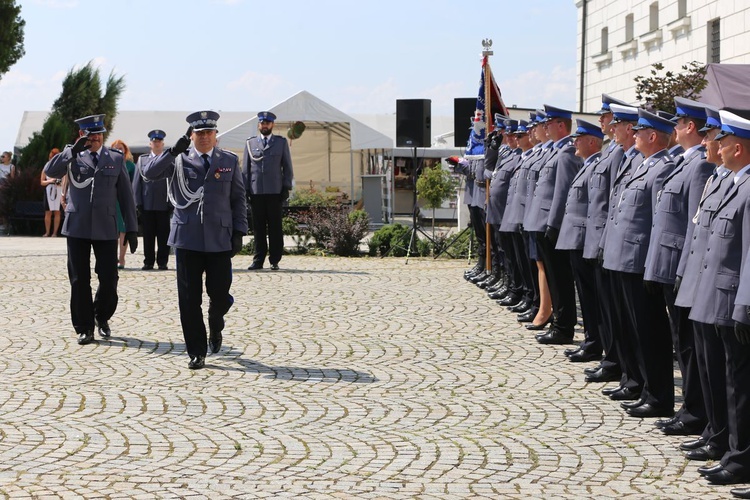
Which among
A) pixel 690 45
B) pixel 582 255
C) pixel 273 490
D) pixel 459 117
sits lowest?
pixel 273 490

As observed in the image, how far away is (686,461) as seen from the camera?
6.64 m

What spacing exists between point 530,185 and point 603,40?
24.4 metres

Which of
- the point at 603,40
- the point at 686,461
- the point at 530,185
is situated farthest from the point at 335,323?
the point at 603,40

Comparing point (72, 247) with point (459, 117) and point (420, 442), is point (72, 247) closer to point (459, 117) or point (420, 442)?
point (420, 442)

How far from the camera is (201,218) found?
32.1 ft

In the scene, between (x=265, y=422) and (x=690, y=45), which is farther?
(x=690, y=45)

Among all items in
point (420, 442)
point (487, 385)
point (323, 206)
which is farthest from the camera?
point (323, 206)

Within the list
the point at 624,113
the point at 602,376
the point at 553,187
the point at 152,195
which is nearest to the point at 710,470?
the point at 602,376

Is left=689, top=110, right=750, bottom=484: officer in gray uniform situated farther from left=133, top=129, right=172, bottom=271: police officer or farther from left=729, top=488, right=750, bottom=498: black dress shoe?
left=133, top=129, right=172, bottom=271: police officer

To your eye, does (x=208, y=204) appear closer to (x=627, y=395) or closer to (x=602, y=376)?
(x=602, y=376)

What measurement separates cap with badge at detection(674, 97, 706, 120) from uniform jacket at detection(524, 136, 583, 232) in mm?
3121

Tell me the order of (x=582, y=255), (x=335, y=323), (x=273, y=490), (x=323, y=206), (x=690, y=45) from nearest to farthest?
(x=273, y=490) → (x=582, y=255) → (x=335, y=323) → (x=323, y=206) → (x=690, y=45)

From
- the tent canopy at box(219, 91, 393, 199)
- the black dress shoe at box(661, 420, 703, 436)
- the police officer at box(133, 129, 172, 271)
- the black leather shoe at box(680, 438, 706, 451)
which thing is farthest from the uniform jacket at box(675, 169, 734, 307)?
the tent canopy at box(219, 91, 393, 199)

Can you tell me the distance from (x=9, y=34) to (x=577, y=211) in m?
33.3
